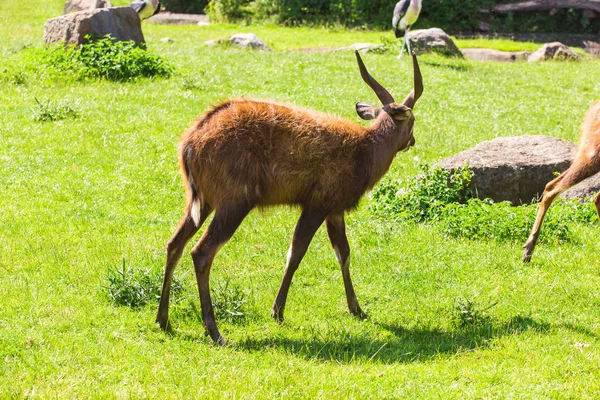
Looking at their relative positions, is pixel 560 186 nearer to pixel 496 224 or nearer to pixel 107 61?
pixel 496 224

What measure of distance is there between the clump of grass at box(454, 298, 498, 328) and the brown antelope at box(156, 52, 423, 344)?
2.69 feet

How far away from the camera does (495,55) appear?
22953 millimetres

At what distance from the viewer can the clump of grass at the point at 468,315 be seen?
668 centimetres

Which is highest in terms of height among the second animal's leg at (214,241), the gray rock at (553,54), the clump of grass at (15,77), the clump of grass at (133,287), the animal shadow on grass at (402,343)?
the second animal's leg at (214,241)

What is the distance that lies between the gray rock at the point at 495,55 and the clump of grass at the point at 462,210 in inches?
534

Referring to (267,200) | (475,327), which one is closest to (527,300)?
(475,327)

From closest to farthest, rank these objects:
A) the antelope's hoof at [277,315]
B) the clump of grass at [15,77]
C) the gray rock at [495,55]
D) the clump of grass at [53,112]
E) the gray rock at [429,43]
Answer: the antelope's hoof at [277,315], the clump of grass at [53,112], the clump of grass at [15,77], the gray rock at [429,43], the gray rock at [495,55]

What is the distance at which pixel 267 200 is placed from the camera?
631 cm

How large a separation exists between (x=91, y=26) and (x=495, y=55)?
481 inches

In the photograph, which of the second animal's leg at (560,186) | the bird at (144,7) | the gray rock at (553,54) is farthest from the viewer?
the gray rock at (553,54)

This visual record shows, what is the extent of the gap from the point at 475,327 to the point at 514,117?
27.7 ft

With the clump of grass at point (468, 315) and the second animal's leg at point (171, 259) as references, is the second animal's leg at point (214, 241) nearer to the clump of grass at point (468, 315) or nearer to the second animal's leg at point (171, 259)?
the second animal's leg at point (171, 259)

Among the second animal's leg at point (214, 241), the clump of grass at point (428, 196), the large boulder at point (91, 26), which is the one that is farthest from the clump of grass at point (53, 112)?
the second animal's leg at point (214, 241)

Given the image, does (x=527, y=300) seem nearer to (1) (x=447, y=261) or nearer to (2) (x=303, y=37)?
(1) (x=447, y=261)
